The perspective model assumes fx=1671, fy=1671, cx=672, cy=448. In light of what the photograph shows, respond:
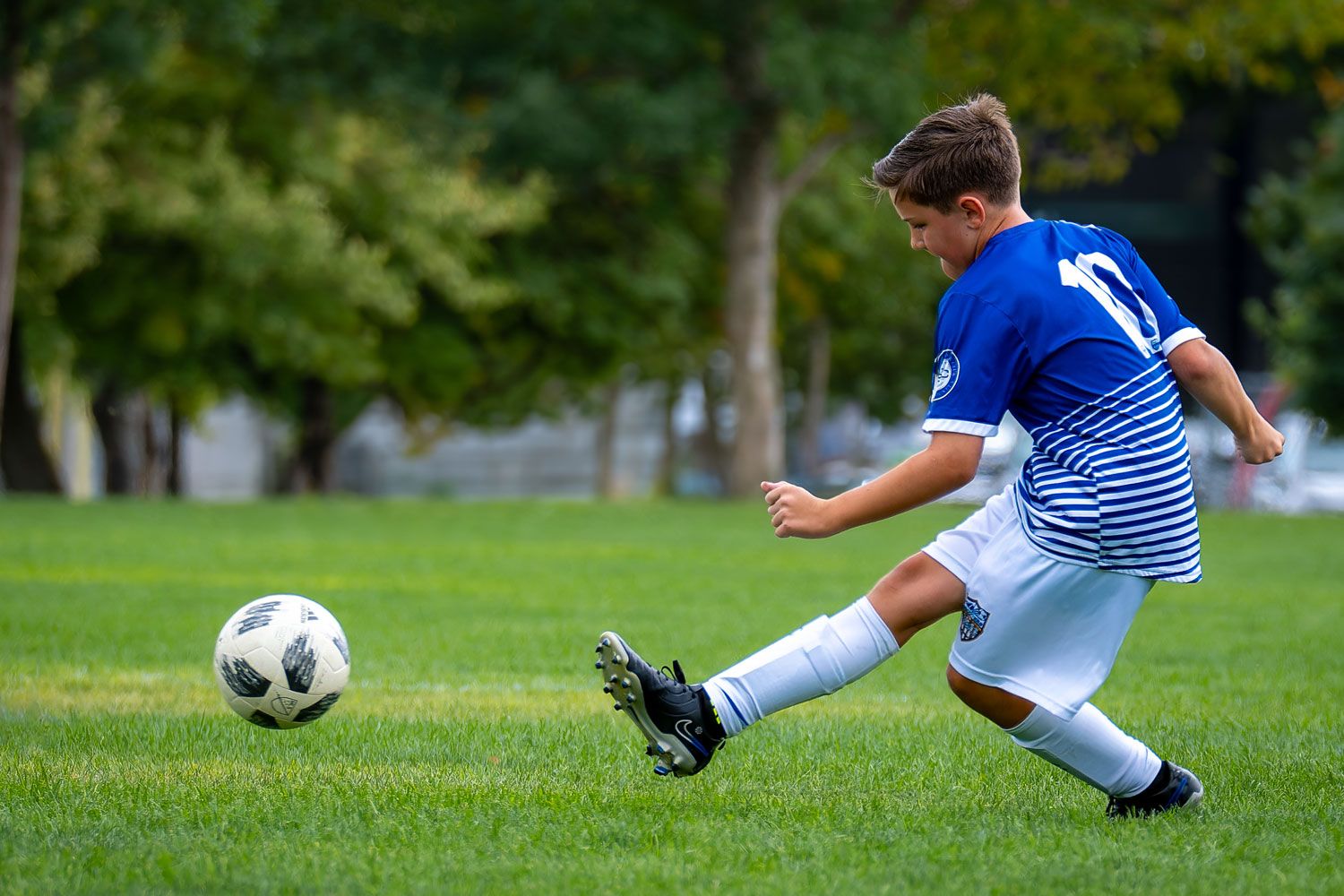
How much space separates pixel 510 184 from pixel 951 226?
23300 mm

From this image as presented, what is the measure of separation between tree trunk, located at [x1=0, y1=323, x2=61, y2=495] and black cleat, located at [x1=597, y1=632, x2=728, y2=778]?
26015mm

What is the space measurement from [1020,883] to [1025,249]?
4.56 ft

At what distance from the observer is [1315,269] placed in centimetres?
2742

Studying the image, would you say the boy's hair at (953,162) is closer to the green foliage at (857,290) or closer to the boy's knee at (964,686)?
the boy's knee at (964,686)

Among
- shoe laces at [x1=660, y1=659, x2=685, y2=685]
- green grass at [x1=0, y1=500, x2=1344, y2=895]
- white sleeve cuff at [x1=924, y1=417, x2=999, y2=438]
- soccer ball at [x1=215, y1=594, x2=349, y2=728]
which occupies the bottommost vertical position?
green grass at [x1=0, y1=500, x2=1344, y2=895]

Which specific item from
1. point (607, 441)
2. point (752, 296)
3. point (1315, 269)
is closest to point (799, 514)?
point (752, 296)

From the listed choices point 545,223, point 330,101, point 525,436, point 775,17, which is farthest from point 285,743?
point 525,436

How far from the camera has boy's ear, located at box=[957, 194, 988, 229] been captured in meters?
3.83

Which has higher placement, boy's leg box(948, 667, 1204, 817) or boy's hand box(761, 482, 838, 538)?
boy's hand box(761, 482, 838, 538)

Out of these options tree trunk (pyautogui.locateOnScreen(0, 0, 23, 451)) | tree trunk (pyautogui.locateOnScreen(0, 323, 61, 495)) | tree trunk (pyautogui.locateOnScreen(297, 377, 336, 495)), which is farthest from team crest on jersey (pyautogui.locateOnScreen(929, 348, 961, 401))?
tree trunk (pyautogui.locateOnScreen(297, 377, 336, 495))

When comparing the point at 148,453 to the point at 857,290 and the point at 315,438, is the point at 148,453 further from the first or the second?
the point at 857,290

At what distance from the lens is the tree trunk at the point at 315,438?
102 ft

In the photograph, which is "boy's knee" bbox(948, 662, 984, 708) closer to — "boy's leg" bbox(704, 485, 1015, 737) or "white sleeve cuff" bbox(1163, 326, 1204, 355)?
"boy's leg" bbox(704, 485, 1015, 737)

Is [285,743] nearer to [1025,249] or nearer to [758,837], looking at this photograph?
[758,837]
